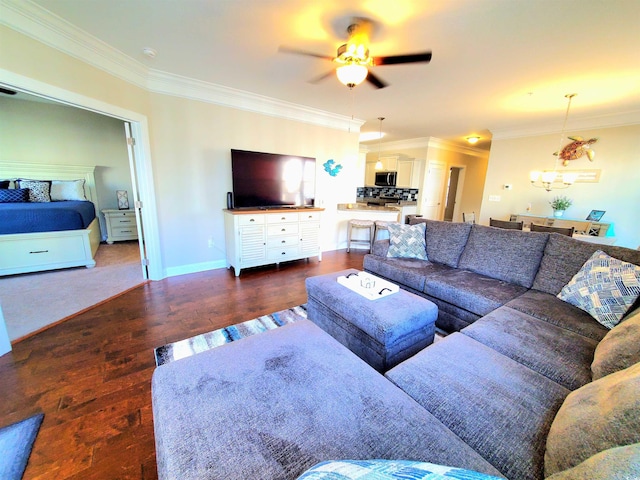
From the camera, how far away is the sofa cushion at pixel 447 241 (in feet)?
9.14

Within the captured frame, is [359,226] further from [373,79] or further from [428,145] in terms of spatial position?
[428,145]

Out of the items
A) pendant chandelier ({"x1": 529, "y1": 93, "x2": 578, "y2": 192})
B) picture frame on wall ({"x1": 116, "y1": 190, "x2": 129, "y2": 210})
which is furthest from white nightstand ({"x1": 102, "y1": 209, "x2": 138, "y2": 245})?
pendant chandelier ({"x1": 529, "y1": 93, "x2": 578, "y2": 192})

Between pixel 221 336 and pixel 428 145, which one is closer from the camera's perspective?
pixel 221 336

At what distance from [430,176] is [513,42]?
4681 millimetres

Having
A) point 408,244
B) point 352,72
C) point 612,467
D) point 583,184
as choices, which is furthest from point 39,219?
point 583,184

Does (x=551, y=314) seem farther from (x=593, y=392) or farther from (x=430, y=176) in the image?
(x=430, y=176)

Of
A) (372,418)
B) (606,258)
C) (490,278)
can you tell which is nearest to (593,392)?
(372,418)

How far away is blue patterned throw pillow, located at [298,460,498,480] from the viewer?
0.47m

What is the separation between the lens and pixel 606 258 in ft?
5.89

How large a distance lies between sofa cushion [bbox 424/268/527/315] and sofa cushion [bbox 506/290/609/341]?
0.10 m

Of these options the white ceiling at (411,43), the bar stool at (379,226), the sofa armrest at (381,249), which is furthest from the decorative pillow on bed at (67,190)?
the bar stool at (379,226)

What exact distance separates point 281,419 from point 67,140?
631cm

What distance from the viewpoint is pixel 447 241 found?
113 inches

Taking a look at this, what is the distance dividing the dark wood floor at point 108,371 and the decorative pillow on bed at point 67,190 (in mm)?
3019
